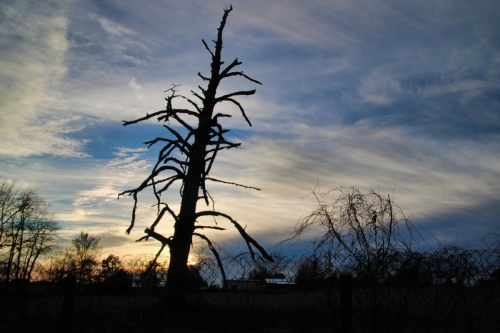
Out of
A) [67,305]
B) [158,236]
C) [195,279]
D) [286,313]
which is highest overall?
[158,236]

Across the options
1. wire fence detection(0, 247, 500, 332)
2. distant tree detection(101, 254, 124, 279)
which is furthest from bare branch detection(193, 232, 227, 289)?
distant tree detection(101, 254, 124, 279)

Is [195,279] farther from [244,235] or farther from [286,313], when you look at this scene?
[286,313]

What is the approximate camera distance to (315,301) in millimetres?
6305

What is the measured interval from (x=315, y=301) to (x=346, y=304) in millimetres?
1266

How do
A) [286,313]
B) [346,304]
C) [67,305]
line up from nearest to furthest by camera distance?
[346,304] → [67,305] → [286,313]

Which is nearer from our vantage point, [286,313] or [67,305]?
[67,305]

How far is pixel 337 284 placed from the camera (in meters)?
5.93

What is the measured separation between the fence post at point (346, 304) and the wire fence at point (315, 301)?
0.04ft

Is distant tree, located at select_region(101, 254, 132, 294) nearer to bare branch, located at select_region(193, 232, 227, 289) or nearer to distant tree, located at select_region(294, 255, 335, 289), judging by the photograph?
bare branch, located at select_region(193, 232, 227, 289)

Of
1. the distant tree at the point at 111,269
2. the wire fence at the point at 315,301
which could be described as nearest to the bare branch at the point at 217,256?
the wire fence at the point at 315,301

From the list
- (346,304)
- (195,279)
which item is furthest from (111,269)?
(346,304)

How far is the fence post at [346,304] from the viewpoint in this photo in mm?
5094

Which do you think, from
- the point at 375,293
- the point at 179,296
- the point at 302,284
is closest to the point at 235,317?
the point at 179,296

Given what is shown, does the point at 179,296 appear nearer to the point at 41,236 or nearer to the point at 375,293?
the point at 375,293
